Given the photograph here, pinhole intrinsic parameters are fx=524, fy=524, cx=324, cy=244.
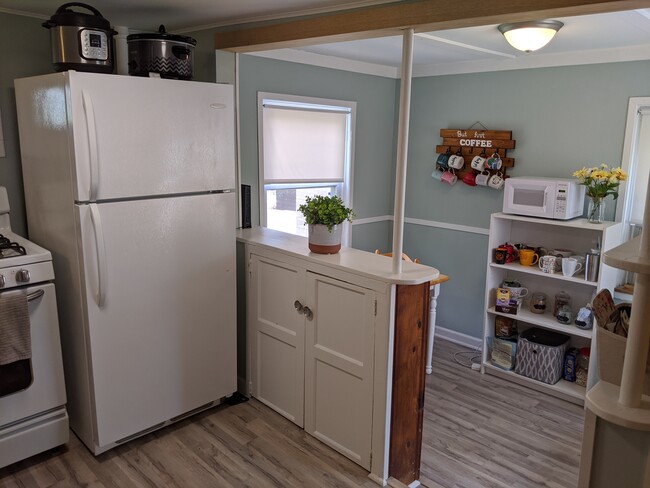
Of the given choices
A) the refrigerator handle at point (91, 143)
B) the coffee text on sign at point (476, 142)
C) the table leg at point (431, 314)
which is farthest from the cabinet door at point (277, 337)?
the coffee text on sign at point (476, 142)

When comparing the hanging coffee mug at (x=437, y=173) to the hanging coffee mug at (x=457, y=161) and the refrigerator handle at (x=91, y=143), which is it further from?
the refrigerator handle at (x=91, y=143)

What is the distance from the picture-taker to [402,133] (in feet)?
7.50

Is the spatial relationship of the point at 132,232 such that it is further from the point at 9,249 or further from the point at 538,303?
the point at 538,303

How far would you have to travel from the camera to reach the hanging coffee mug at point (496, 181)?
398cm

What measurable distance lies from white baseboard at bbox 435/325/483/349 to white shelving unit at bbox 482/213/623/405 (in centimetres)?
42

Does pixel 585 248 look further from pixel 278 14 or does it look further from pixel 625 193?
pixel 278 14

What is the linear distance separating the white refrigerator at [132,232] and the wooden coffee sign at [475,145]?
2.11 m

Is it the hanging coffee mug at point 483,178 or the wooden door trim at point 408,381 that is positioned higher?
the hanging coffee mug at point 483,178

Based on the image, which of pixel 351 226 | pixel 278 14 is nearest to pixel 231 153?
pixel 278 14

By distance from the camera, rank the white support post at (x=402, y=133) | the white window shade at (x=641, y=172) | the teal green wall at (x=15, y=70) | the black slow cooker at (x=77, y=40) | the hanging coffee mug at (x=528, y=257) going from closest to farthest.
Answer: the white support post at (x=402, y=133), the black slow cooker at (x=77, y=40), the teal green wall at (x=15, y=70), the white window shade at (x=641, y=172), the hanging coffee mug at (x=528, y=257)

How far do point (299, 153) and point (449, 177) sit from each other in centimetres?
127

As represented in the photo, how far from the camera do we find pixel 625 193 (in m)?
3.46

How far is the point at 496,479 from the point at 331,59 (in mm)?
2993

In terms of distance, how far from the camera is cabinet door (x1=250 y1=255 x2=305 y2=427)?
9.28 feet
